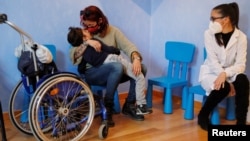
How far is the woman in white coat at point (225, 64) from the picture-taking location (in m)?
2.64

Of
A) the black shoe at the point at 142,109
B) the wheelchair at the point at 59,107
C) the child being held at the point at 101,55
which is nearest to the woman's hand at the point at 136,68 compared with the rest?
the child being held at the point at 101,55

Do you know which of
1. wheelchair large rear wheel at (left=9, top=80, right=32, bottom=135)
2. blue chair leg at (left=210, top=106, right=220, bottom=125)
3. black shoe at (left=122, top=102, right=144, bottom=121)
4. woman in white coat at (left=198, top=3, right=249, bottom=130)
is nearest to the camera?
wheelchair large rear wheel at (left=9, top=80, right=32, bottom=135)

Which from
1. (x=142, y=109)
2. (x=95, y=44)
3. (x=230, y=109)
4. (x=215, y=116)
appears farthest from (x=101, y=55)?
(x=230, y=109)

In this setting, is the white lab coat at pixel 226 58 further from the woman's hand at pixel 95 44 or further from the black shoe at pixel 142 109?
the woman's hand at pixel 95 44

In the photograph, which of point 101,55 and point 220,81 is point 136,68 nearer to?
point 101,55

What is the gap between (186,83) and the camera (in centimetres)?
329

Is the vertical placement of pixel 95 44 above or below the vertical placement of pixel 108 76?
above

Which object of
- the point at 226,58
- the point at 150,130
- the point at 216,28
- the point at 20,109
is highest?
the point at 216,28

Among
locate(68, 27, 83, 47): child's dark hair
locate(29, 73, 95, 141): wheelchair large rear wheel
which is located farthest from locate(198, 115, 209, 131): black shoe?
locate(68, 27, 83, 47): child's dark hair

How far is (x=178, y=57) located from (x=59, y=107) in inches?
56.6

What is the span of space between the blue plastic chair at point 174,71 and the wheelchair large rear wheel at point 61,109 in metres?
0.88

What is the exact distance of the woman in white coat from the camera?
8.68ft

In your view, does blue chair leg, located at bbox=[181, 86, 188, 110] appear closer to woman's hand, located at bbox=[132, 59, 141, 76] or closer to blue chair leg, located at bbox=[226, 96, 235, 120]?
blue chair leg, located at bbox=[226, 96, 235, 120]

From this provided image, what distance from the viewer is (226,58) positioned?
2.74 metres
